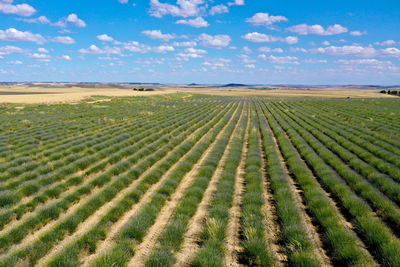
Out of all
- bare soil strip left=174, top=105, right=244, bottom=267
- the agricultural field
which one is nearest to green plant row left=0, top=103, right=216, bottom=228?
the agricultural field

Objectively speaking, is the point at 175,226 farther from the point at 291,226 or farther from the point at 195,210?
the point at 291,226

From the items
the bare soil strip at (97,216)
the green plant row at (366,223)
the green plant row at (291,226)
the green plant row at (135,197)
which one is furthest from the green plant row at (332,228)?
the bare soil strip at (97,216)

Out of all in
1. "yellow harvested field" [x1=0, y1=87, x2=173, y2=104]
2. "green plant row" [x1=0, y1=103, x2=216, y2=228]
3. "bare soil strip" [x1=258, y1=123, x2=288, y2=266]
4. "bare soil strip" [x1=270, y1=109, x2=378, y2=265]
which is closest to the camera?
"bare soil strip" [x1=258, y1=123, x2=288, y2=266]

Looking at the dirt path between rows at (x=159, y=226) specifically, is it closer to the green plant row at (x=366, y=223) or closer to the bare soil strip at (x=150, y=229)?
the bare soil strip at (x=150, y=229)

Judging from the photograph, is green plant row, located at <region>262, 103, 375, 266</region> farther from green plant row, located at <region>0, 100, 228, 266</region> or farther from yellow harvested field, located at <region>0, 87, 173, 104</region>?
yellow harvested field, located at <region>0, 87, 173, 104</region>

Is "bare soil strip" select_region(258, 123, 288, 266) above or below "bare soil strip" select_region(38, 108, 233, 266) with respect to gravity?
above

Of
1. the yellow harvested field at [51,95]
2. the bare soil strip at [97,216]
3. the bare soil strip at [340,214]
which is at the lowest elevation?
the bare soil strip at [97,216]

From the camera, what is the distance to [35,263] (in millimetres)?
5637

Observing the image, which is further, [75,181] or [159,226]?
[75,181]

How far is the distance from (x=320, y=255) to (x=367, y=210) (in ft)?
9.06

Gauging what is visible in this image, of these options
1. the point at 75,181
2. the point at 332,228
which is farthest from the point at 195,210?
the point at 75,181

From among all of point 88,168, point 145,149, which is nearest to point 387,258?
point 88,168

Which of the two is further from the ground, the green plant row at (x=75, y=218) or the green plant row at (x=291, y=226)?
the green plant row at (x=291, y=226)

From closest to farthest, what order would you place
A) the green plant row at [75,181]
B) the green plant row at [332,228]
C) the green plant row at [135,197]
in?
the green plant row at [332,228] → the green plant row at [135,197] → the green plant row at [75,181]
